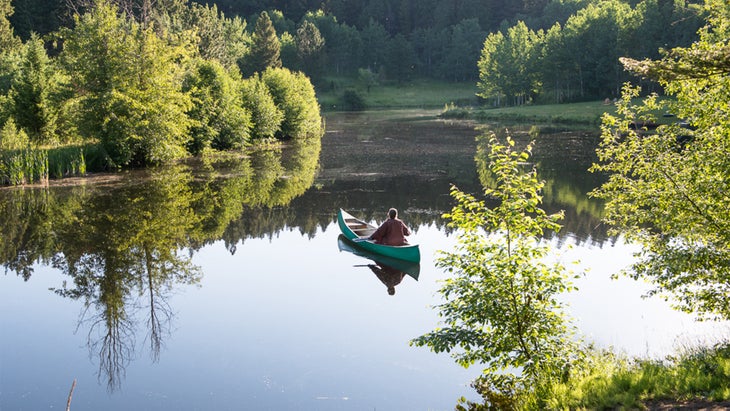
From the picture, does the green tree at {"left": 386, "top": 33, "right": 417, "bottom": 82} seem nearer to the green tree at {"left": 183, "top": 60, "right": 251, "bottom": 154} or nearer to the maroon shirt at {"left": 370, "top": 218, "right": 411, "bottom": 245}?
the green tree at {"left": 183, "top": 60, "right": 251, "bottom": 154}

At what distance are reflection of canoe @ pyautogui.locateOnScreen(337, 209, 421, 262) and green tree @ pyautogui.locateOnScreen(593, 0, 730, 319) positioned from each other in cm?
677

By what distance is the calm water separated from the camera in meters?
10.2

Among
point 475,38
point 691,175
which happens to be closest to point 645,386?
point 691,175

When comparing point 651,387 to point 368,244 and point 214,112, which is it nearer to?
point 368,244

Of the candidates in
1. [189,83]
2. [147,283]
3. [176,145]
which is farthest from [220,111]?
[147,283]

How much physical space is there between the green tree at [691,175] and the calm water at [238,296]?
2.30 m

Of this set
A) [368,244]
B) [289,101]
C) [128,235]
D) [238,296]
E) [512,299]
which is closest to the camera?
[512,299]

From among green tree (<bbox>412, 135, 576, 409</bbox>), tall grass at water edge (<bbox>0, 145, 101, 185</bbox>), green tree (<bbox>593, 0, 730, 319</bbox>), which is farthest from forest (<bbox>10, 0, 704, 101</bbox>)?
green tree (<bbox>412, 135, 576, 409</bbox>)

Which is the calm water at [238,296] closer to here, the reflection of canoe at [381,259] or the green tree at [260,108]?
the reflection of canoe at [381,259]

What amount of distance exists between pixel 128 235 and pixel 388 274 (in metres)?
8.66

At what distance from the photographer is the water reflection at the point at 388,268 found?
15.8 m

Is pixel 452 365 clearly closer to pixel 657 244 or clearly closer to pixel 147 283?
pixel 657 244

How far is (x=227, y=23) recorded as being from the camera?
11250 centimetres

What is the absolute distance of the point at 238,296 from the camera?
14.7 m
